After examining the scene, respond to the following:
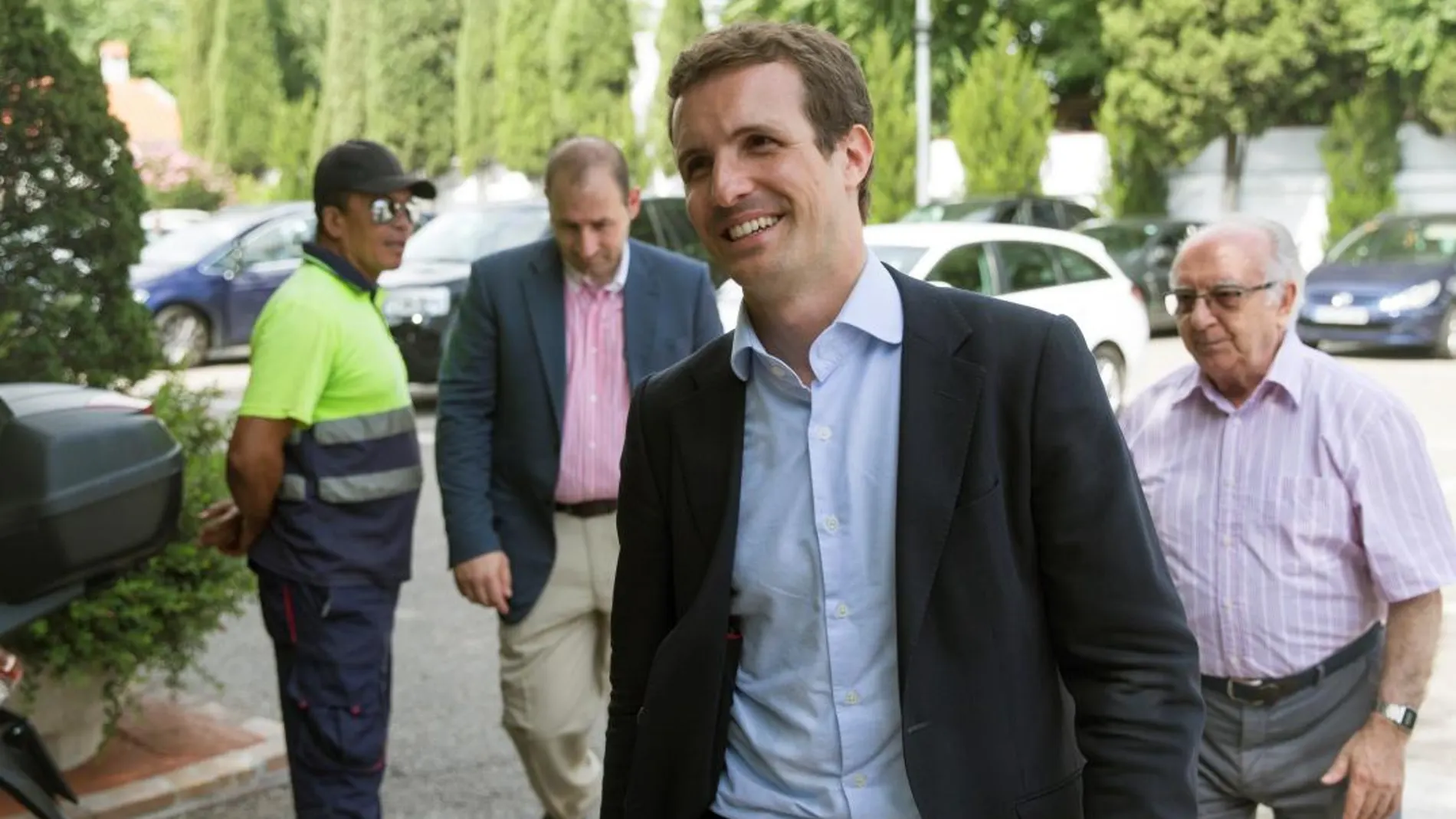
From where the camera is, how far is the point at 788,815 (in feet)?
6.89

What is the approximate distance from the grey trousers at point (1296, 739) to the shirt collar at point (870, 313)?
5.12ft

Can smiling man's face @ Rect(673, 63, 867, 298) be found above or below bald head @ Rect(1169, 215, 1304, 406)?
above

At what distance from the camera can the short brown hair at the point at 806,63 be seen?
6.63ft

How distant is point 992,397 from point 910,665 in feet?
1.08

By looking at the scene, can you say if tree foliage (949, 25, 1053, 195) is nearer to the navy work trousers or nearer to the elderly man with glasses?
the navy work trousers

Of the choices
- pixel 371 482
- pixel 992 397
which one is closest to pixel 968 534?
pixel 992 397

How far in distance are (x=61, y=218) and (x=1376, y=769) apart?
13.6ft

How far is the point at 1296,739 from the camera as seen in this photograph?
3.24 meters

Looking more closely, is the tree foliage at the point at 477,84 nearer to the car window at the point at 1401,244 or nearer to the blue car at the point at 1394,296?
the car window at the point at 1401,244

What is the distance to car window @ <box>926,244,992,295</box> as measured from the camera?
11891 mm

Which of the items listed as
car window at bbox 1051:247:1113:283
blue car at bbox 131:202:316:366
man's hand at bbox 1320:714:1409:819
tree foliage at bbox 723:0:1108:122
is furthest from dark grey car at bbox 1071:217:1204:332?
man's hand at bbox 1320:714:1409:819

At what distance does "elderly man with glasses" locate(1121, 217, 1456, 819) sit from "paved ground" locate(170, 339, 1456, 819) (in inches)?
82.8

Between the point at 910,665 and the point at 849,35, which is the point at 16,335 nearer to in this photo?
the point at 910,665

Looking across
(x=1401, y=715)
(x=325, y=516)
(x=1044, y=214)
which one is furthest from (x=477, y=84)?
(x=1401, y=715)
